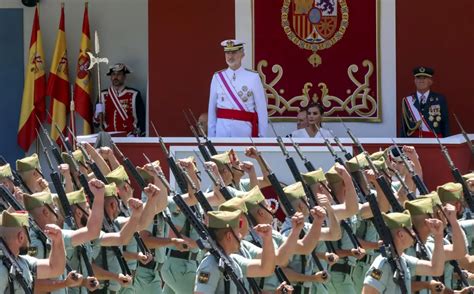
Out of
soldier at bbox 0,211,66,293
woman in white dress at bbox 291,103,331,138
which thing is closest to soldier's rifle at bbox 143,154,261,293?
soldier at bbox 0,211,66,293

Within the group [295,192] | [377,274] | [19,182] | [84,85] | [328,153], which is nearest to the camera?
[377,274]

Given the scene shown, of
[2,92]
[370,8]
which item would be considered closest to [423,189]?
[370,8]

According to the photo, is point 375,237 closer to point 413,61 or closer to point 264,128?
point 264,128

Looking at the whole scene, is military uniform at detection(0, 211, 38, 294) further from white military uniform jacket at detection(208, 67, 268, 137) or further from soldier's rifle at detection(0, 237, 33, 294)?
white military uniform jacket at detection(208, 67, 268, 137)

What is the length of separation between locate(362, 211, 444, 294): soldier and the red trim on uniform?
661cm

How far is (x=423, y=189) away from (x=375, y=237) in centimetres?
84

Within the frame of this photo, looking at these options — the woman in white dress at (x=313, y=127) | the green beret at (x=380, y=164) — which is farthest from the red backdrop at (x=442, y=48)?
the green beret at (x=380, y=164)

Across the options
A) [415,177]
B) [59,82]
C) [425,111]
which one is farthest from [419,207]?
[59,82]

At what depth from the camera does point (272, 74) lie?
67.8ft

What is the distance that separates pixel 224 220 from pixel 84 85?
9.82 m

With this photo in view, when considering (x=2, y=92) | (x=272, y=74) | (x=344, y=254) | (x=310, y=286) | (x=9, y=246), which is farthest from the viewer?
(x=2, y=92)

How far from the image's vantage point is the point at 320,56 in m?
20.7

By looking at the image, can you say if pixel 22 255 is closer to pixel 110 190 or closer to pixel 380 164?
pixel 110 190

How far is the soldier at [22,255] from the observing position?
11555 millimetres
